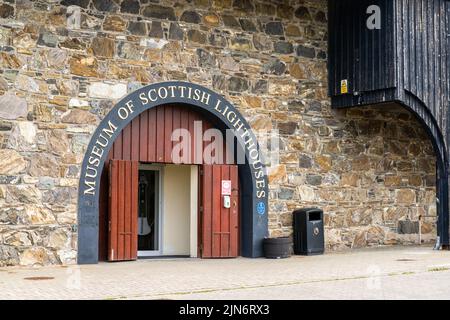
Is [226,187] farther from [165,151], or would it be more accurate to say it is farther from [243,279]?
[243,279]

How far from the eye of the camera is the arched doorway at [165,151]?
13750mm

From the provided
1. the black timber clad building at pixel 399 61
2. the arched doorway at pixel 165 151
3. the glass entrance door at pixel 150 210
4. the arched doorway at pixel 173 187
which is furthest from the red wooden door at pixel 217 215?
the black timber clad building at pixel 399 61

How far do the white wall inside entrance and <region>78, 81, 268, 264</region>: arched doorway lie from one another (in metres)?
1.24

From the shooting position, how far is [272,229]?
15859mm

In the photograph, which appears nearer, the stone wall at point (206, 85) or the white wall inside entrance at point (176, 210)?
the stone wall at point (206, 85)

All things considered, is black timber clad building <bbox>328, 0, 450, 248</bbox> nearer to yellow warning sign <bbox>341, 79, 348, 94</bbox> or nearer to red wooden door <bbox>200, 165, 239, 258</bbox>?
yellow warning sign <bbox>341, 79, 348, 94</bbox>

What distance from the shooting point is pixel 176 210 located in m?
16.4

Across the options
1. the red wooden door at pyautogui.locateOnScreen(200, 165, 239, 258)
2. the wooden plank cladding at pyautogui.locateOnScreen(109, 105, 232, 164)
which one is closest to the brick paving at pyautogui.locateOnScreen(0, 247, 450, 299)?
the red wooden door at pyautogui.locateOnScreen(200, 165, 239, 258)

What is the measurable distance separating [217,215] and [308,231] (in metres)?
1.90

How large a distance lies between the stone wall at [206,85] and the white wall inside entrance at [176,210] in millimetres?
1877

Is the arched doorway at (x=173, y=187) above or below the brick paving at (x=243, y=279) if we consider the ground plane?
above

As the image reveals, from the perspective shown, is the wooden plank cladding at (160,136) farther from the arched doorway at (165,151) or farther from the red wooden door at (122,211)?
the red wooden door at (122,211)
